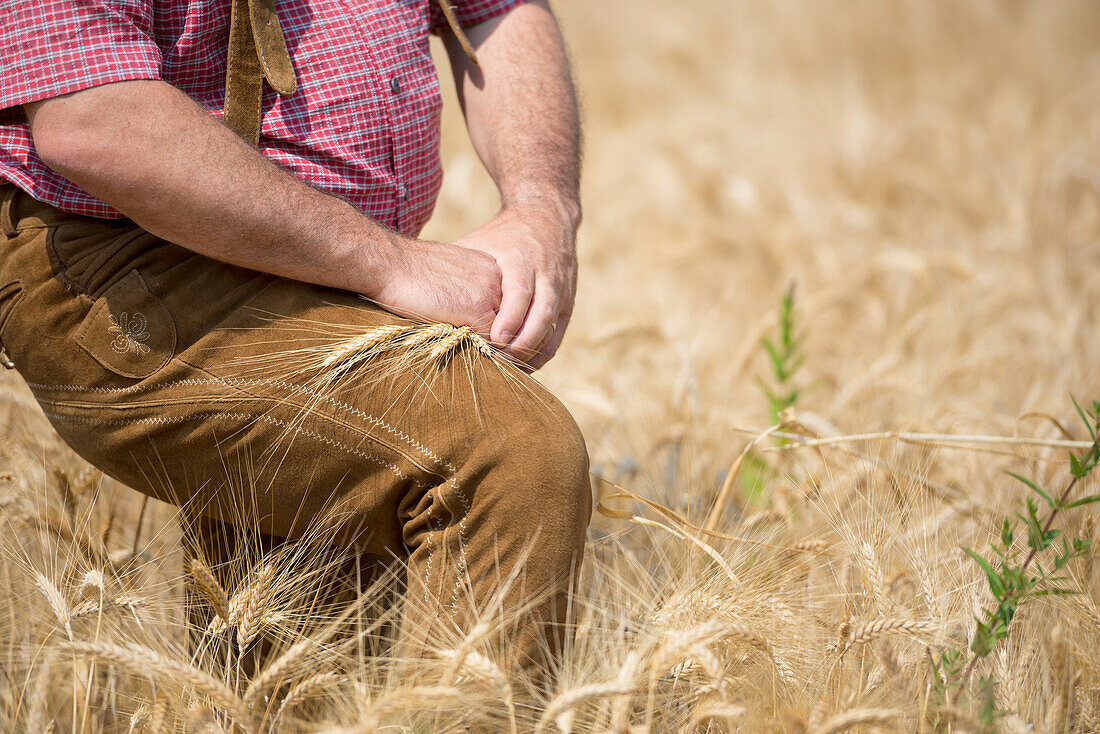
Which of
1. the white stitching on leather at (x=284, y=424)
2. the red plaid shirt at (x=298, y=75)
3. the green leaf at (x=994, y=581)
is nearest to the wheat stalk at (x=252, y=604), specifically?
the white stitching on leather at (x=284, y=424)

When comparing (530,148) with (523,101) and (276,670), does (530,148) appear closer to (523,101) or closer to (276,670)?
(523,101)

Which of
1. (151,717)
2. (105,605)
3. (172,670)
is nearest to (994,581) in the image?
(172,670)

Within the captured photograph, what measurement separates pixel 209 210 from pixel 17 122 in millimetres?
334

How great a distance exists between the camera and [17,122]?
1287mm

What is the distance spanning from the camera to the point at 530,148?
1757 millimetres

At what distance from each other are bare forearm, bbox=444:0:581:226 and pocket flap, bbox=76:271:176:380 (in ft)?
2.28

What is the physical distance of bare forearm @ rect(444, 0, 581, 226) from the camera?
175cm

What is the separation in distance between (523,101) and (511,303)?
59cm

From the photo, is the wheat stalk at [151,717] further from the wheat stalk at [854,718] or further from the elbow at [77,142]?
the wheat stalk at [854,718]

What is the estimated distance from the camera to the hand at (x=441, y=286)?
1.36 m

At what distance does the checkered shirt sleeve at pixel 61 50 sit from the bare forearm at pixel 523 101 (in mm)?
717

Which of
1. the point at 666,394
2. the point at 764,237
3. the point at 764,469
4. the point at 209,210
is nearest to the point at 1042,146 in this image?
the point at 764,237

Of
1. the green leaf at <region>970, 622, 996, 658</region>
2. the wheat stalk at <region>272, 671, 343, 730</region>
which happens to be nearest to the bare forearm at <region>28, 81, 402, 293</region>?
the wheat stalk at <region>272, 671, 343, 730</region>

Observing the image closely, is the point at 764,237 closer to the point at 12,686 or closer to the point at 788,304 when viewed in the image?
the point at 788,304
